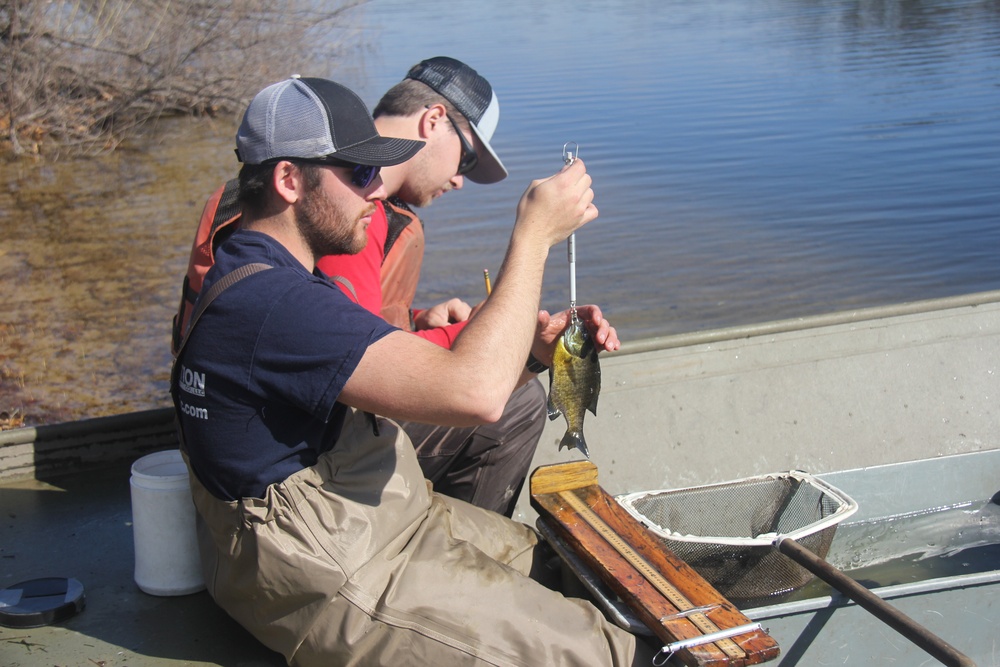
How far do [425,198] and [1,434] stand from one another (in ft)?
6.32

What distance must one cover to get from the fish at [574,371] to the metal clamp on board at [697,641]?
2.30 feet

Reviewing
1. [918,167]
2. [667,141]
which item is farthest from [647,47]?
[918,167]

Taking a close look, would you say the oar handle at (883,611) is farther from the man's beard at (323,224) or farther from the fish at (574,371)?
the man's beard at (323,224)

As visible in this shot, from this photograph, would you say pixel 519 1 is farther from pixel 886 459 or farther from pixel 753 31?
pixel 886 459

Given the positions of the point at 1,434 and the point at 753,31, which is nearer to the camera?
the point at 1,434

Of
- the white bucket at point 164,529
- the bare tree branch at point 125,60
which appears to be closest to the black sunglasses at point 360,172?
the white bucket at point 164,529

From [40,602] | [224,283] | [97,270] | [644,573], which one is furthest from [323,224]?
[97,270]

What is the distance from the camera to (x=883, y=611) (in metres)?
2.88

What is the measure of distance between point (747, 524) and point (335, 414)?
221 centimetres

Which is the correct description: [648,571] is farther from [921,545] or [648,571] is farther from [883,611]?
[921,545]

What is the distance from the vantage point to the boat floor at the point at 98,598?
298 cm

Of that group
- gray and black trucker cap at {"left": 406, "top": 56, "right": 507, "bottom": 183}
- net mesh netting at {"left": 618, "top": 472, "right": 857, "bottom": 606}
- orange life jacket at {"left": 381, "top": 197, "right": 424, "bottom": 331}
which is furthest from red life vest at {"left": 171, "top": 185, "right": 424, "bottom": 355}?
net mesh netting at {"left": 618, "top": 472, "right": 857, "bottom": 606}

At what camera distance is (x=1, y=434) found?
4.07 metres

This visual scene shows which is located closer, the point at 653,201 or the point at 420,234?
the point at 420,234
